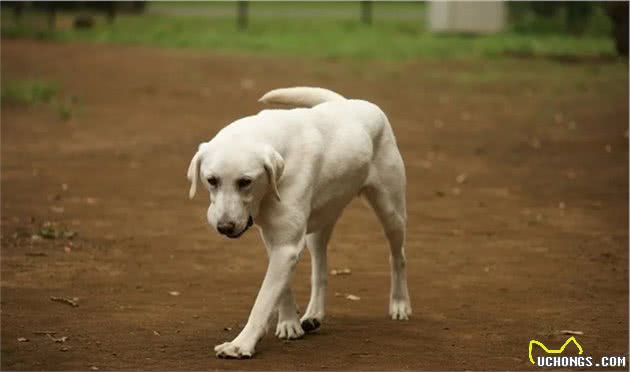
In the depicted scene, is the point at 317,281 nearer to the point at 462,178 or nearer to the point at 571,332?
the point at 571,332

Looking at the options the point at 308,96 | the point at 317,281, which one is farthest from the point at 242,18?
the point at 317,281

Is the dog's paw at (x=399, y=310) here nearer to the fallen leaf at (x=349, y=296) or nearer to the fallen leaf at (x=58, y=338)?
the fallen leaf at (x=349, y=296)

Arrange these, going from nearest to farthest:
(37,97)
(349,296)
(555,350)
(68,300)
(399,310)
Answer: (555,350) → (399,310) → (68,300) → (349,296) → (37,97)

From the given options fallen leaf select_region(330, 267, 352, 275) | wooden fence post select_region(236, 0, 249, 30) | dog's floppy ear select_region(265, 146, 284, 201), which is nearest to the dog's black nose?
dog's floppy ear select_region(265, 146, 284, 201)

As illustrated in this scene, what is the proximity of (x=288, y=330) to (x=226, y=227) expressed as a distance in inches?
36.8

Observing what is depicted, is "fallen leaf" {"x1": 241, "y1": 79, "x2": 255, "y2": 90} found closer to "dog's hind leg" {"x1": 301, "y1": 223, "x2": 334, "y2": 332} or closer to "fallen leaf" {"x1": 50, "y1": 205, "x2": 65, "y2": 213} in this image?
"fallen leaf" {"x1": 50, "y1": 205, "x2": 65, "y2": 213}

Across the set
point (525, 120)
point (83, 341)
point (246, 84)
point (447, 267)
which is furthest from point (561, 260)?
point (246, 84)

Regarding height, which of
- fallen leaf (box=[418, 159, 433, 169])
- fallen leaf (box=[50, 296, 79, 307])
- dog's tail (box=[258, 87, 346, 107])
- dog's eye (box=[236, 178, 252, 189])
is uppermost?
dog's tail (box=[258, 87, 346, 107])

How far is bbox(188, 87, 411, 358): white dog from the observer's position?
6695mm

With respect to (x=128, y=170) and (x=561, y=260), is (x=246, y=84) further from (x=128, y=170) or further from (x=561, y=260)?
(x=561, y=260)

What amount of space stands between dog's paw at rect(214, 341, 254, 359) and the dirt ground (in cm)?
8

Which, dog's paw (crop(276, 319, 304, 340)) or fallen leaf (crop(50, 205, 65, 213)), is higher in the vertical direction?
dog's paw (crop(276, 319, 304, 340))

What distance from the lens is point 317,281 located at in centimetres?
773

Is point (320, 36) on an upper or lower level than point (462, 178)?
lower
